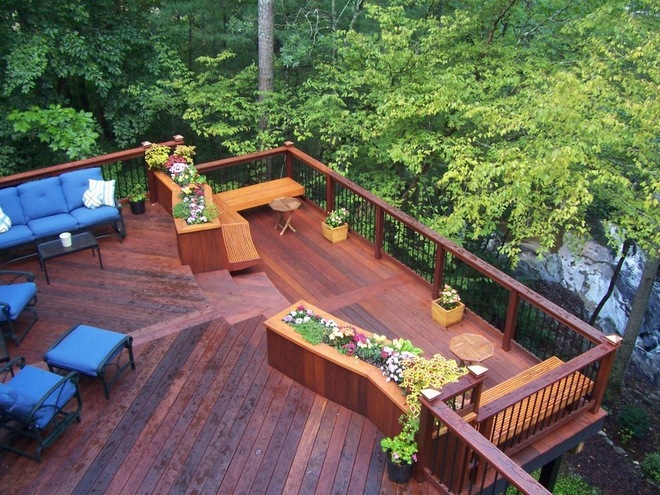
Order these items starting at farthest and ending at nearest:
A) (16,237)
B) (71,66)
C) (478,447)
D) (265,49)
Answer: (265,49) → (71,66) → (16,237) → (478,447)

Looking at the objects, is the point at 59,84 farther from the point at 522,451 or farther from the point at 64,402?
the point at 522,451

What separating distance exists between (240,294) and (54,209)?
2375 mm

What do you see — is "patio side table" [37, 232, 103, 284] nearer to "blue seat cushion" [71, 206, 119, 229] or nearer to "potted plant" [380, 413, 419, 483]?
"blue seat cushion" [71, 206, 119, 229]

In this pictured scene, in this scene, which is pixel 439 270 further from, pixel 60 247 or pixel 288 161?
pixel 60 247

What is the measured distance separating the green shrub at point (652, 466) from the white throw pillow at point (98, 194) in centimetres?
909

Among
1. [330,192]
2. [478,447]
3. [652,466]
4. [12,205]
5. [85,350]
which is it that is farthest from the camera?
[652,466]

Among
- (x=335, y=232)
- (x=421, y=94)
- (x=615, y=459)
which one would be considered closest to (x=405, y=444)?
(x=335, y=232)

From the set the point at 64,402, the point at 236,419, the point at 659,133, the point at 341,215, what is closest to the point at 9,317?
the point at 64,402

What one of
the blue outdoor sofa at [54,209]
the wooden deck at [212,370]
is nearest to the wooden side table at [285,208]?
the wooden deck at [212,370]

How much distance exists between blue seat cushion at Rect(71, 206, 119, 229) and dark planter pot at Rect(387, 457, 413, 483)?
171 inches

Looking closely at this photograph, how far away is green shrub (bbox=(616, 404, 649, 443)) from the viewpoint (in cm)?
1038

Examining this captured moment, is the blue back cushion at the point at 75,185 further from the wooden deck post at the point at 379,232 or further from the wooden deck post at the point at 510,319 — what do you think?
the wooden deck post at the point at 510,319

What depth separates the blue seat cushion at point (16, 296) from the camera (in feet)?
16.9

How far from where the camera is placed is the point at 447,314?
5.96 metres
